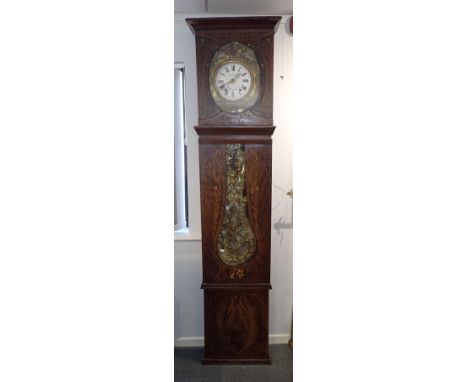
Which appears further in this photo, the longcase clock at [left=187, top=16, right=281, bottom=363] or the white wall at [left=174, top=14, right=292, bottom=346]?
the white wall at [left=174, top=14, right=292, bottom=346]

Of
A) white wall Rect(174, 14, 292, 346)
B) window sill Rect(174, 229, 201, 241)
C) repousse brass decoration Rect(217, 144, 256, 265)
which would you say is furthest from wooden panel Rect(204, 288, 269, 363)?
window sill Rect(174, 229, 201, 241)

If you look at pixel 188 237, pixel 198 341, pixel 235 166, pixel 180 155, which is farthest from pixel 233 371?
pixel 180 155

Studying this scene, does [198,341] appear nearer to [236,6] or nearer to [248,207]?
[248,207]

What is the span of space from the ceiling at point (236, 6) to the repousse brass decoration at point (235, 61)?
0.29 meters

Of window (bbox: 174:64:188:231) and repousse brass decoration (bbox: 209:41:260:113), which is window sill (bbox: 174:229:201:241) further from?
repousse brass decoration (bbox: 209:41:260:113)

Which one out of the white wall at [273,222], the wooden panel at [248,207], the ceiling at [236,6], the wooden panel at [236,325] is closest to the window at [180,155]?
the white wall at [273,222]

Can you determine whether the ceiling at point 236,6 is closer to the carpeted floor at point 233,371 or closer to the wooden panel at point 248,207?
the wooden panel at point 248,207

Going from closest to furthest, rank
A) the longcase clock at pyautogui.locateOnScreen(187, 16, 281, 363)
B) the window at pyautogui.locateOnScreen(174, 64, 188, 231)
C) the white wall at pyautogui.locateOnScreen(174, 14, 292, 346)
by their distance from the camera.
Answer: the longcase clock at pyautogui.locateOnScreen(187, 16, 281, 363) < the white wall at pyautogui.locateOnScreen(174, 14, 292, 346) < the window at pyautogui.locateOnScreen(174, 64, 188, 231)

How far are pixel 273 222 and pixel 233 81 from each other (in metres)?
0.96

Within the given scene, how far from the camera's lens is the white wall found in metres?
2.47

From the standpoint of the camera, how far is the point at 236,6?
2301mm

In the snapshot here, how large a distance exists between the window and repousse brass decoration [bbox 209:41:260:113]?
419 millimetres

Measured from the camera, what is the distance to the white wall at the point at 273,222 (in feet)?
8.11
